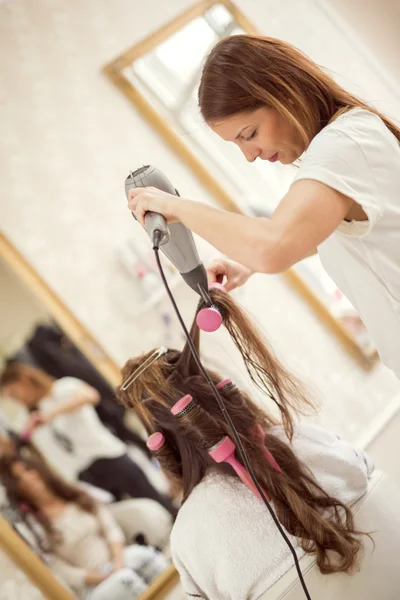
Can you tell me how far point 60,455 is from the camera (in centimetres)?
180

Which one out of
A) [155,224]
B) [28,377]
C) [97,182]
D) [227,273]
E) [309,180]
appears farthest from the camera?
[97,182]

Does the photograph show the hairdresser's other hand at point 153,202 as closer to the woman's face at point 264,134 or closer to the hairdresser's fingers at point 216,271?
the woman's face at point 264,134

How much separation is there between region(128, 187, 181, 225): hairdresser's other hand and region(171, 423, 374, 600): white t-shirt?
0.53 m

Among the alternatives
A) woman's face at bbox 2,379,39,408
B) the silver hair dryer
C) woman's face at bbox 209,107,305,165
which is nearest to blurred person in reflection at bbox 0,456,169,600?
woman's face at bbox 2,379,39,408

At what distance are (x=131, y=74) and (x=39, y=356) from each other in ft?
3.71

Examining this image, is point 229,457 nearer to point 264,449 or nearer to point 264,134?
point 264,449

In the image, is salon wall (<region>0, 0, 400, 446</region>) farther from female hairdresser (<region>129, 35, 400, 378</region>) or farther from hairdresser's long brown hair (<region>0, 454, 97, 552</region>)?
female hairdresser (<region>129, 35, 400, 378</region>)

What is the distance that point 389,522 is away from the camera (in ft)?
3.92

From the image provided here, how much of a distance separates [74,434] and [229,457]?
0.83m

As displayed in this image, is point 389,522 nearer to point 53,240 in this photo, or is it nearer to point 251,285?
point 251,285

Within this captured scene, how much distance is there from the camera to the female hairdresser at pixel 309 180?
0.86m

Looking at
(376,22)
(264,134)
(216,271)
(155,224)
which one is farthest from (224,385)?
(376,22)

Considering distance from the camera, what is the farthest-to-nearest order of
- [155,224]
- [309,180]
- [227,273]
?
[227,273], [155,224], [309,180]

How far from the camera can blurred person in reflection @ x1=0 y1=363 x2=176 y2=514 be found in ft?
5.90
